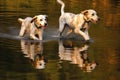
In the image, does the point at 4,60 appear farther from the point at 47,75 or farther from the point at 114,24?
the point at 114,24

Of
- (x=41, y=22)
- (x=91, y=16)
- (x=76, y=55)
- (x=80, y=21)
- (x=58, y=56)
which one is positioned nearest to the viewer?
(x=58, y=56)

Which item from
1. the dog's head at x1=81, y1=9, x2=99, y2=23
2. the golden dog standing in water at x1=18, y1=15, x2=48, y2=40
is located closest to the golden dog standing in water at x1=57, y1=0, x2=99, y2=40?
the dog's head at x1=81, y1=9, x2=99, y2=23

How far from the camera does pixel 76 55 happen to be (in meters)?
16.2

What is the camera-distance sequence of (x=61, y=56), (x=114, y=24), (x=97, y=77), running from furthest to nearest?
(x=114, y=24)
(x=61, y=56)
(x=97, y=77)

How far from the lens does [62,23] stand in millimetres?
20578

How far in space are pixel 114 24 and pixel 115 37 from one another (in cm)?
504

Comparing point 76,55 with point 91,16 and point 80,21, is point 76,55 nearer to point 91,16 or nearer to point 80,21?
point 91,16

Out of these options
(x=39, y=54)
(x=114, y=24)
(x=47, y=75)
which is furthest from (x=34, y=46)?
(x=114, y=24)

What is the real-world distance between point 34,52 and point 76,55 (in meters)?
1.37

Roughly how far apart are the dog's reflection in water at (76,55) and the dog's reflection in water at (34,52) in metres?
0.62

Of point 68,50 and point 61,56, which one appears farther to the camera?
point 68,50

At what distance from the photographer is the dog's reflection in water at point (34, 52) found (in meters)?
14.7

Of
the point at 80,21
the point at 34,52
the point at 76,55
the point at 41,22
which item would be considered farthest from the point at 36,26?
the point at 76,55

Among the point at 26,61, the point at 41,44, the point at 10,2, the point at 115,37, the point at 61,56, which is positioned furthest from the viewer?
the point at 10,2
